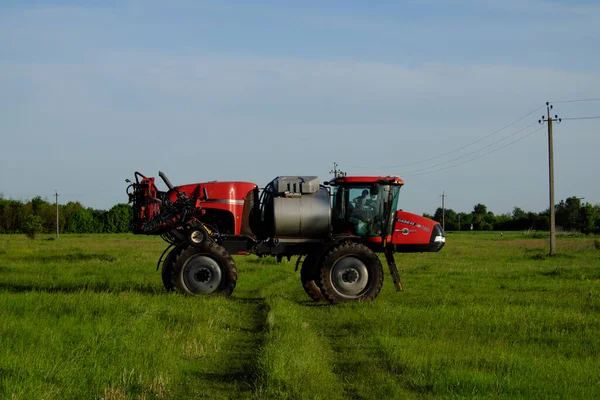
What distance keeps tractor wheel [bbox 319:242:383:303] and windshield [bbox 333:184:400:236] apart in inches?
35.7

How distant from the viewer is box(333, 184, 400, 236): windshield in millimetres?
20312

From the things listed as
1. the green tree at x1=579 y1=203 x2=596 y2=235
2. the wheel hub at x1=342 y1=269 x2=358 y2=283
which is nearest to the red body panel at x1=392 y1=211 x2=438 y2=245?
the wheel hub at x1=342 y1=269 x2=358 y2=283

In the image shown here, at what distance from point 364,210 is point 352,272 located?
1787 mm

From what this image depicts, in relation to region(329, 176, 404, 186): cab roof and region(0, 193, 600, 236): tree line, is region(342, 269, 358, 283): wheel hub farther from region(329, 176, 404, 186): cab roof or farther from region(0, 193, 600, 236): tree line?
region(0, 193, 600, 236): tree line

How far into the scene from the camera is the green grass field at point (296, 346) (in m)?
9.16

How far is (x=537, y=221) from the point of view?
140250 millimetres

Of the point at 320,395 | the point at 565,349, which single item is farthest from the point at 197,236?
the point at 320,395

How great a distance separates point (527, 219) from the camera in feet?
474

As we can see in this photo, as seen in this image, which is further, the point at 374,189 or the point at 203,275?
the point at 374,189

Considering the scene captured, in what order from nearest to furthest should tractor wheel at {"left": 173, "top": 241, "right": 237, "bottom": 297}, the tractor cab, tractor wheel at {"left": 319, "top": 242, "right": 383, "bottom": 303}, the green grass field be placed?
the green grass field < tractor wheel at {"left": 319, "top": 242, "right": 383, "bottom": 303} < tractor wheel at {"left": 173, "top": 241, "right": 237, "bottom": 297} < the tractor cab

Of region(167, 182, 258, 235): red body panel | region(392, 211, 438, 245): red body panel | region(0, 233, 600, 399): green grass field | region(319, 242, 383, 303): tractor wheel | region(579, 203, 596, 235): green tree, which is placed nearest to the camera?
region(0, 233, 600, 399): green grass field

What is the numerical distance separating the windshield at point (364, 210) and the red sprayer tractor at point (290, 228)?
1.0 inches

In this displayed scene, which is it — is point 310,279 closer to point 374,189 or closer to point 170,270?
point 374,189

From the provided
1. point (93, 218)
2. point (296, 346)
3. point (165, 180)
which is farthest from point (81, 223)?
point (296, 346)
